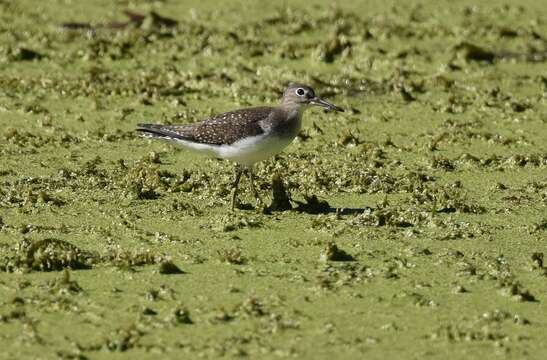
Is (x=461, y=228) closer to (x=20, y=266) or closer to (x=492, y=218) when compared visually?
(x=492, y=218)

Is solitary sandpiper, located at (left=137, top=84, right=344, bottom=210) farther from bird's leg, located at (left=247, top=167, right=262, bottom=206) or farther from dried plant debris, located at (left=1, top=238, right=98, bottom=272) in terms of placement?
dried plant debris, located at (left=1, top=238, right=98, bottom=272)

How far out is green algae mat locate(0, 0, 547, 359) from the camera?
848cm

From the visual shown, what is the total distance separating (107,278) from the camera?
927 cm

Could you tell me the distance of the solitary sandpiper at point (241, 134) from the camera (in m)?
11.2

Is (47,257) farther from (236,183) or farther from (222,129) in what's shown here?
(222,129)

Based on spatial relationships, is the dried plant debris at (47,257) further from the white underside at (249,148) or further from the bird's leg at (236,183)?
the white underside at (249,148)

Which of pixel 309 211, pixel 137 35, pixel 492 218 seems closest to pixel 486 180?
pixel 492 218

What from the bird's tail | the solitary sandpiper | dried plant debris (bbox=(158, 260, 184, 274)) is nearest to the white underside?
the solitary sandpiper

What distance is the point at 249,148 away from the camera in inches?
438

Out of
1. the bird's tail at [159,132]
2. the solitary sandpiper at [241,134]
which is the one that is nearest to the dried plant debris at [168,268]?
the solitary sandpiper at [241,134]

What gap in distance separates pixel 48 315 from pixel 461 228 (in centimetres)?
379

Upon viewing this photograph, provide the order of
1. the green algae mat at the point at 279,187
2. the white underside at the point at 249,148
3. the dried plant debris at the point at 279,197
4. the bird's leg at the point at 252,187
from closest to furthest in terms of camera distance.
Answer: the green algae mat at the point at 279,187
the dried plant debris at the point at 279,197
the white underside at the point at 249,148
the bird's leg at the point at 252,187

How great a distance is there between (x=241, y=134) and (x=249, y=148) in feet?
0.49

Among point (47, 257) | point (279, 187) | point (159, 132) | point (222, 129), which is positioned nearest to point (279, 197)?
point (279, 187)
